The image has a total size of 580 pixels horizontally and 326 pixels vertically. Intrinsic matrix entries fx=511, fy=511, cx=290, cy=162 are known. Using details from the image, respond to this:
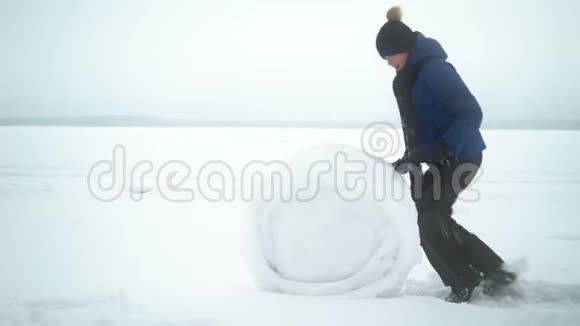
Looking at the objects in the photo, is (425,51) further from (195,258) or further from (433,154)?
(195,258)

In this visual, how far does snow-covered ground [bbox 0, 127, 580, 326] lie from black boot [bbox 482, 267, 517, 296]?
4cm

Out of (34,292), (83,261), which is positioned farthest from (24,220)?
(34,292)

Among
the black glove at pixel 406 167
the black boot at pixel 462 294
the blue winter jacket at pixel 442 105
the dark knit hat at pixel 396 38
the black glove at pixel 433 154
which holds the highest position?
the dark knit hat at pixel 396 38

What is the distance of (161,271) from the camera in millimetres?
2115

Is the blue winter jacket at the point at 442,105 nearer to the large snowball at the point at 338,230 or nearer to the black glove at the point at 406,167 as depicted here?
the black glove at the point at 406,167

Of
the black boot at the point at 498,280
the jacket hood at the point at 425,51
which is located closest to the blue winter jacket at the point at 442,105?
the jacket hood at the point at 425,51

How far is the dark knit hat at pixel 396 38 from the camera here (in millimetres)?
1752

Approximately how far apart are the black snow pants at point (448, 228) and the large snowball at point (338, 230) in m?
0.09

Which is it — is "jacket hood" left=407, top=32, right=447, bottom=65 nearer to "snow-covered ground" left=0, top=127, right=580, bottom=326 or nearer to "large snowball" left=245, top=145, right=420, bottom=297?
"large snowball" left=245, top=145, right=420, bottom=297

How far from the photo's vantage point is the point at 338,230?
5.60ft

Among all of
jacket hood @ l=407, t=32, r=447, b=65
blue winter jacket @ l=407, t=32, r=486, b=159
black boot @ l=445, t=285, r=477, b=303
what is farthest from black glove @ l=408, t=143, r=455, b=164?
black boot @ l=445, t=285, r=477, b=303

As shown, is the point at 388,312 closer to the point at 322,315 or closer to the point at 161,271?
the point at 322,315

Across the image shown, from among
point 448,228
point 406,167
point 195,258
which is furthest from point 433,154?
point 195,258

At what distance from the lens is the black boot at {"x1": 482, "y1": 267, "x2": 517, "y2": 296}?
1773mm
